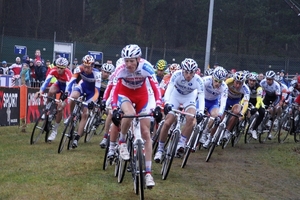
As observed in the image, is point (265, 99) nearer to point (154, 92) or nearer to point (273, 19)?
point (154, 92)

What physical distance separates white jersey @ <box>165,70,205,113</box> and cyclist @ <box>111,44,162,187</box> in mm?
2291

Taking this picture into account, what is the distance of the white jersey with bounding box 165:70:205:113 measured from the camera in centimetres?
1248

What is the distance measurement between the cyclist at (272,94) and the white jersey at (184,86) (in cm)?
672

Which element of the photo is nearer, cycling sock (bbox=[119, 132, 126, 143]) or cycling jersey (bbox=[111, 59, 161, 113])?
cycling sock (bbox=[119, 132, 126, 143])

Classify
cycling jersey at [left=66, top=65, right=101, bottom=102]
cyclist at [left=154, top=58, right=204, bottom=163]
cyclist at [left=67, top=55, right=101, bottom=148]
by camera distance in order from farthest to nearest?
1. cycling jersey at [left=66, top=65, right=101, bottom=102]
2. cyclist at [left=67, top=55, right=101, bottom=148]
3. cyclist at [left=154, top=58, right=204, bottom=163]

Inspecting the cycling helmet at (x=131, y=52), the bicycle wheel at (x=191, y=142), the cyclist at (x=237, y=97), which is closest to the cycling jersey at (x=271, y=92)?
the cyclist at (x=237, y=97)

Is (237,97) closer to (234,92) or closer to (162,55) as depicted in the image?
(234,92)

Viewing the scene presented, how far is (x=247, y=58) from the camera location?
1423 inches

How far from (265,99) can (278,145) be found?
1.56 metres

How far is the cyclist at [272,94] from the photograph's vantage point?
19500 mm

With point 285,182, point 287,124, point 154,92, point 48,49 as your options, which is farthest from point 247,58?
point 154,92

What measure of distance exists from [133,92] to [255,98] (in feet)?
30.1

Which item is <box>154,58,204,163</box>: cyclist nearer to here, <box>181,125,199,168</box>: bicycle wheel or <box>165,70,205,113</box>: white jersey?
<box>165,70,205,113</box>: white jersey

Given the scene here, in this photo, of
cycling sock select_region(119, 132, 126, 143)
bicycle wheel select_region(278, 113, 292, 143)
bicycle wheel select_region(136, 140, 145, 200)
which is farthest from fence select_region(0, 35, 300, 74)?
bicycle wheel select_region(136, 140, 145, 200)
